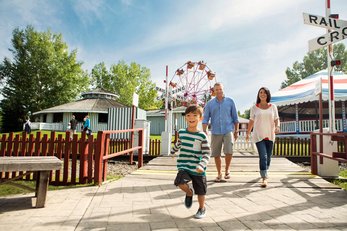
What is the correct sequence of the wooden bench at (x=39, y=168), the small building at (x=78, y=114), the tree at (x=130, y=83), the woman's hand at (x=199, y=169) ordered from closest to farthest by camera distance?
1. the woman's hand at (x=199, y=169)
2. the wooden bench at (x=39, y=168)
3. the small building at (x=78, y=114)
4. the tree at (x=130, y=83)

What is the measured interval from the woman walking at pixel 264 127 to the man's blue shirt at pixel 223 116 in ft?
1.54

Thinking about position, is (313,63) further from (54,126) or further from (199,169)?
(199,169)

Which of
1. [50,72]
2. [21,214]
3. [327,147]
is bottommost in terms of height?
[21,214]

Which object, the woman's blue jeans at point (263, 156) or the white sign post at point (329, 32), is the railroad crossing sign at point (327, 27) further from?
the woman's blue jeans at point (263, 156)

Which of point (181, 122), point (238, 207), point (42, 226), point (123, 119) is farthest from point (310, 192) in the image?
point (181, 122)

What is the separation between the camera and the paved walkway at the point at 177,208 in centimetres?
288

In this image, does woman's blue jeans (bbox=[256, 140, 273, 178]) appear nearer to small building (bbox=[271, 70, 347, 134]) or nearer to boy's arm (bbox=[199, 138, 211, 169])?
boy's arm (bbox=[199, 138, 211, 169])

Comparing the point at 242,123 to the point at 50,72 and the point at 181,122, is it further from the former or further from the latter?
the point at 50,72

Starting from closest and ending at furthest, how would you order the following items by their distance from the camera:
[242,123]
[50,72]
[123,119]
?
[123,119]
[50,72]
[242,123]

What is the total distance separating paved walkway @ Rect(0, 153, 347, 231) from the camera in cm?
288

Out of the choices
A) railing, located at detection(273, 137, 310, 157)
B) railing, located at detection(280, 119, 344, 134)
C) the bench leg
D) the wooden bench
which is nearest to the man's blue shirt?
the wooden bench

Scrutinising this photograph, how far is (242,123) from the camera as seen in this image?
48.2 meters

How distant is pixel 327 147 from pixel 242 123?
142ft

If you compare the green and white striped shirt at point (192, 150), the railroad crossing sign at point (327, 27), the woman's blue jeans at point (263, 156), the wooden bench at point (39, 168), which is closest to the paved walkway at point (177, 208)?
the wooden bench at point (39, 168)
